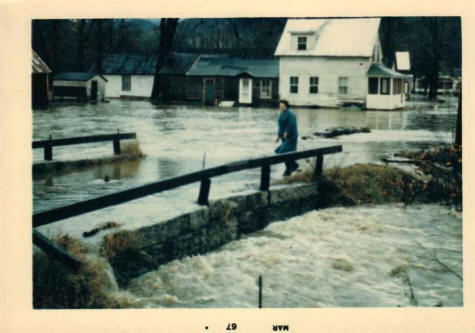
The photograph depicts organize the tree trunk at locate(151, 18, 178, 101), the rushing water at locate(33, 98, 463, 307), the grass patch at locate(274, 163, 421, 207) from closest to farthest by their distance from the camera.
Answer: the rushing water at locate(33, 98, 463, 307), the tree trunk at locate(151, 18, 178, 101), the grass patch at locate(274, 163, 421, 207)

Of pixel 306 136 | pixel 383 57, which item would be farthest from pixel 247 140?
pixel 383 57

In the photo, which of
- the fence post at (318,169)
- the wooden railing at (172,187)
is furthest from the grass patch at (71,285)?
the fence post at (318,169)

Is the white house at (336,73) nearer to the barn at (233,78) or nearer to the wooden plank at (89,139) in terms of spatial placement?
the barn at (233,78)

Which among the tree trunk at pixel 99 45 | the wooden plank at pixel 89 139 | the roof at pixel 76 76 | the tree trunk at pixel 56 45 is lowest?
the wooden plank at pixel 89 139

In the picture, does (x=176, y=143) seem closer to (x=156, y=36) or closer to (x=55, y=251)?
(x=156, y=36)

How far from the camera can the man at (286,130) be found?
311 inches

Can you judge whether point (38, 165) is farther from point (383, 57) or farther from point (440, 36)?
point (383, 57)

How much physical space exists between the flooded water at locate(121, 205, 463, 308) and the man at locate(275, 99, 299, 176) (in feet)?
4.69

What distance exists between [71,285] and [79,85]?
542cm

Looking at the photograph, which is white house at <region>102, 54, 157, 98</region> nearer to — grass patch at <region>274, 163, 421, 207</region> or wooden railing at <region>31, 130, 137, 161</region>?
wooden railing at <region>31, 130, 137, 161</region>

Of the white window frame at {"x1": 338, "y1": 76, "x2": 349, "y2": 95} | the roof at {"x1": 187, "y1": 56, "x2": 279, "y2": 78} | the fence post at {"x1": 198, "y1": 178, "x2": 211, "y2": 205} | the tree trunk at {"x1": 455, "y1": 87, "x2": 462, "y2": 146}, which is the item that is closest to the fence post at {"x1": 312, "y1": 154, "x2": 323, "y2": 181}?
the tree trunk at {"x1": 455, "y1": 87, "x2": 462, "y2": 146}

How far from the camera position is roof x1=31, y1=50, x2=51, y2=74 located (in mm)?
6539

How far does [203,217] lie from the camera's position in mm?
6762

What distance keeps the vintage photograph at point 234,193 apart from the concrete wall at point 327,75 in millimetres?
2839
